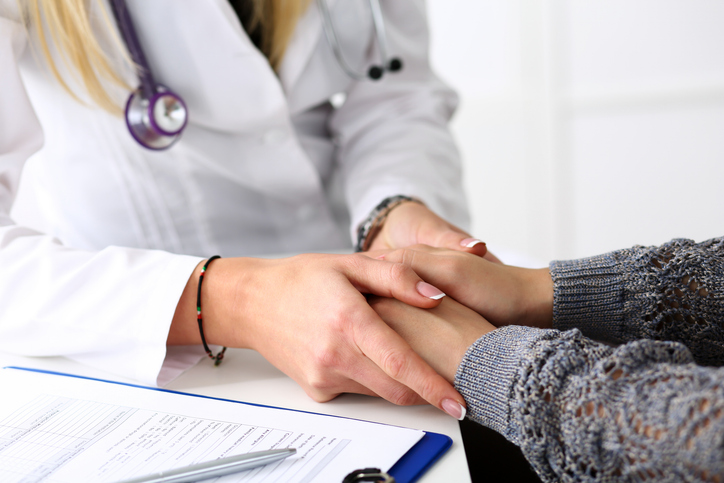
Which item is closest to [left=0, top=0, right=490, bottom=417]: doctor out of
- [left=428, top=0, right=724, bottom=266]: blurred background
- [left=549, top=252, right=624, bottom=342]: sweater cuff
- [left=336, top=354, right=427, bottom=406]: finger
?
[left=336, top=354, right=427, bottom=406]: finger

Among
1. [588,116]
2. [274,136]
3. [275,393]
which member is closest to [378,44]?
[274,136]

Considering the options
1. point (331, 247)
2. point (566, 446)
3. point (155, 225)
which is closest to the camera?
point (566, 446)

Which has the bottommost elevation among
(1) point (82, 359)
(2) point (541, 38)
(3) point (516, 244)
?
(3) point (516, 244)

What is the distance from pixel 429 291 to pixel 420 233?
196 millimetres

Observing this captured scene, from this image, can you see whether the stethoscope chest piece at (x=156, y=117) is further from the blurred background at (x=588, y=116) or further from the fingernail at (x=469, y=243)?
the blurred background at (x=588, y=116)

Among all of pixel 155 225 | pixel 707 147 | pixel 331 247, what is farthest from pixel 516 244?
pixel 155 225

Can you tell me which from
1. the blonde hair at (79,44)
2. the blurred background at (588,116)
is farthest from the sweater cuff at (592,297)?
the blurred background at (588,116)

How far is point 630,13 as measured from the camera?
2.17 meters

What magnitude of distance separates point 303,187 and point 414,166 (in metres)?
0.20

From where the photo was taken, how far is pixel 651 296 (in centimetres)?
52

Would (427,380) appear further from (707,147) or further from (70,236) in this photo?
(707,147)

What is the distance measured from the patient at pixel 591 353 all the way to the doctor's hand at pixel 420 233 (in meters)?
0.04

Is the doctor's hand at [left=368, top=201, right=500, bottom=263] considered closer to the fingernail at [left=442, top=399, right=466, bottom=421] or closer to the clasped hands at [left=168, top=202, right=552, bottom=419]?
the clasped hands at [left=168, top=202, right=552, bottom=419]

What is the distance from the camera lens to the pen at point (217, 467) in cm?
35
